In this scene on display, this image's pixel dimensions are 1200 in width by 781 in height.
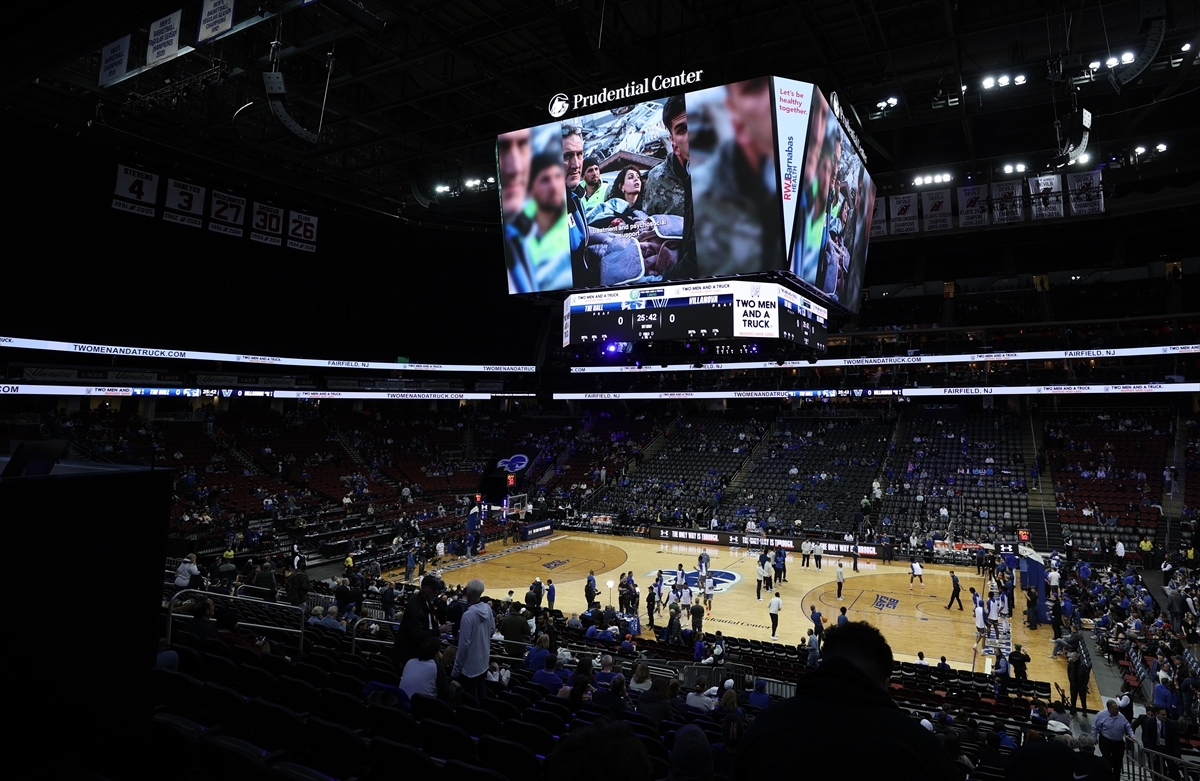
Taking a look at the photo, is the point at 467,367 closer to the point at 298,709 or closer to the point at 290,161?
the point at 290,161

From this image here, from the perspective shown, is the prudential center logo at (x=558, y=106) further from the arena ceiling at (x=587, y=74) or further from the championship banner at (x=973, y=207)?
the championship banner at (x=973, y=207)

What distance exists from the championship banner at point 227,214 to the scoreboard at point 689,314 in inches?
832

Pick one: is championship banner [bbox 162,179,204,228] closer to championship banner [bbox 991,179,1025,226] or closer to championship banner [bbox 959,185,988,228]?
championship banner [bbox 959,185,988,228]

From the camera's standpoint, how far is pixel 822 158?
16.3 meters

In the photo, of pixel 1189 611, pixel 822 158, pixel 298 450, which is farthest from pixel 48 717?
pixel 298 450

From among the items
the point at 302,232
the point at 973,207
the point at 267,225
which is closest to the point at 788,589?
the point at 973,207

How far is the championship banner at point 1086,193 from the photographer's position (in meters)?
29.2

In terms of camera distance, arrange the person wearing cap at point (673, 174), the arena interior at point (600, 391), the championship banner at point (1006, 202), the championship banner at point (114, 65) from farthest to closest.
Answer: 1. the championship banner at point (1006, 202)
2. the person wearing cap at point (673, 174)
3. the championship banner at point (114, 65)
4. the arena interior at point (600, 391)

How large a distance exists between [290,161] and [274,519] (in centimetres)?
1554

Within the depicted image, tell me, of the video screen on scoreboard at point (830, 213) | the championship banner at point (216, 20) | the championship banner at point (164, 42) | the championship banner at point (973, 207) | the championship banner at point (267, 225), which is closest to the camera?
the championship banner at point (216, 20)

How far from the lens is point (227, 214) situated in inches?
1217

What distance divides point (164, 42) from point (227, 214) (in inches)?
872

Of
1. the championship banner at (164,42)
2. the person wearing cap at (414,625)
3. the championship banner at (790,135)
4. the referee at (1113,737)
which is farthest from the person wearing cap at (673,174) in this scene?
the referee at (1113,737)

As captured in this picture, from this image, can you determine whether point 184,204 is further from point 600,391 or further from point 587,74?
point 600,391
